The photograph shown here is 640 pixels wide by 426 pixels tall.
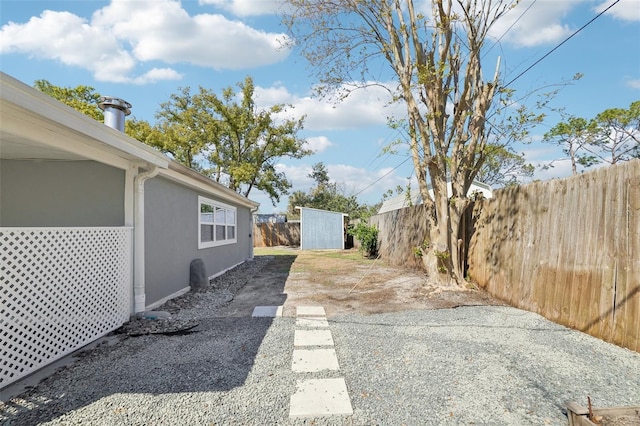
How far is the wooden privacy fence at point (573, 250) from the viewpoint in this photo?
3207mm

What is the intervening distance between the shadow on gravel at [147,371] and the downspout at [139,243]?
886 millimetres

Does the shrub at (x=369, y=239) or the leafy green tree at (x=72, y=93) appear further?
the leafy green tree at (x=72, y=93)

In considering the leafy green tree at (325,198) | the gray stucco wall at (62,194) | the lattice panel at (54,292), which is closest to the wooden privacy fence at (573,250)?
the lattice panel at (54,292)

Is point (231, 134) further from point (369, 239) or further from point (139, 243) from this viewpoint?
point (139, 243)

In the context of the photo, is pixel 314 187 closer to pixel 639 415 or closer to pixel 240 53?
pixel 240 53

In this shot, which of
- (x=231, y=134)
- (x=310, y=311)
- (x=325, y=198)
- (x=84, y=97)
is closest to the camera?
(x=310, y=311)

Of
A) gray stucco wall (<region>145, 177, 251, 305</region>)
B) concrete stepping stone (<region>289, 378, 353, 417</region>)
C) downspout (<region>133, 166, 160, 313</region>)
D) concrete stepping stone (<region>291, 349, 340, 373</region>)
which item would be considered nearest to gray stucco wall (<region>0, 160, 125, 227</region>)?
downspout (<region>133, 166, 160, 313</region>)

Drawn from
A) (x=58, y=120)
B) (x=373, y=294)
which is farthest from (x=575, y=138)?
(x=58, y=120)

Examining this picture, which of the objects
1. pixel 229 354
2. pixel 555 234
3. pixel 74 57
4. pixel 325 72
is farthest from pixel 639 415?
pixel 74 57

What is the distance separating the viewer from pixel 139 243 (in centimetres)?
464

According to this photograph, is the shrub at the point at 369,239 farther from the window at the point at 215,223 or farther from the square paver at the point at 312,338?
the square paver at the point at 312,338

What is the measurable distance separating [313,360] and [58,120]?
10.0 ft

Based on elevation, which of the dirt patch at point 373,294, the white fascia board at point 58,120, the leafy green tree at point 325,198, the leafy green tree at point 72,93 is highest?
the leafy green tree at point 72,93

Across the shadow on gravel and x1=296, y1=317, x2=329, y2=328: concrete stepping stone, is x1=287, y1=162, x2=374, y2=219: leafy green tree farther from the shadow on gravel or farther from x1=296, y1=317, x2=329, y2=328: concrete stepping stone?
the shadow on gravel
